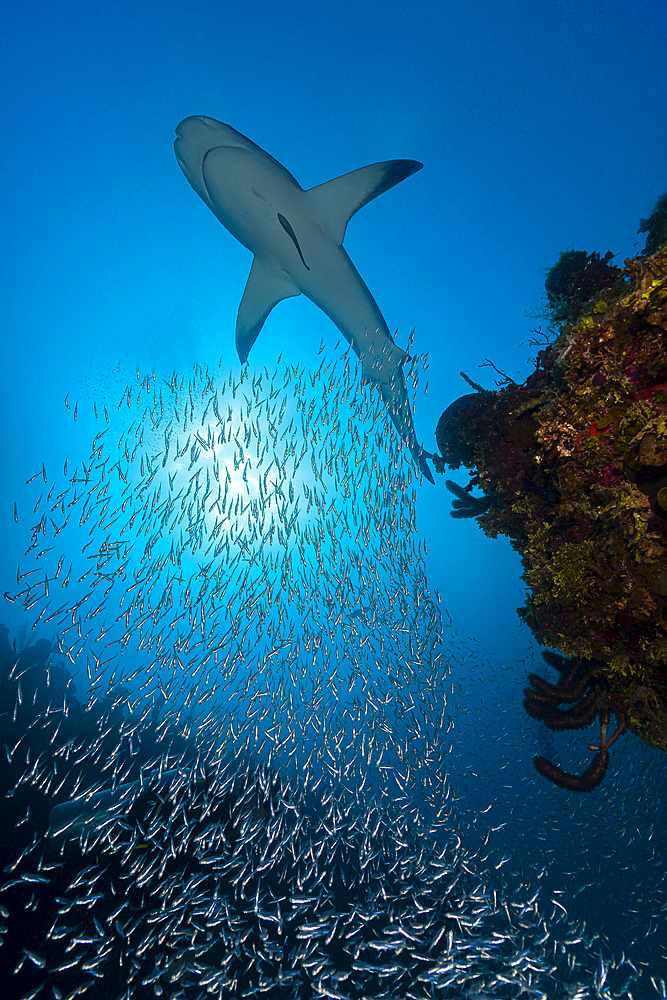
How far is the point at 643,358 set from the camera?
2875mm

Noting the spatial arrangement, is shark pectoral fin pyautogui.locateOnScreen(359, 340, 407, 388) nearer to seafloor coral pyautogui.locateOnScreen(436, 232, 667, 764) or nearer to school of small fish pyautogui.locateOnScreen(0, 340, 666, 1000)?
school of small fish pyautogui.locateOnScreen(0, 340, 666, 1000)

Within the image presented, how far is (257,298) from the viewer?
8.53 metres

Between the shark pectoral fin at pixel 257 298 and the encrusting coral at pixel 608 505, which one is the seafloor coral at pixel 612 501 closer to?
the encrusting coral at pixel 608 505

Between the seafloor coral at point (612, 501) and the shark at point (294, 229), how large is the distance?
4496mm

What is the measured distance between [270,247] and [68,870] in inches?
460

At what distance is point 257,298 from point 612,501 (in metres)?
8.03

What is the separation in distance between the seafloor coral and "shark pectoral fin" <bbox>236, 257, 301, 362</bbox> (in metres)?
6.37

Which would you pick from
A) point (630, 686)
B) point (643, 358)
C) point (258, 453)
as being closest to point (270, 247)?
point (258, 453)

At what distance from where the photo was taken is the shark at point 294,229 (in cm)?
593

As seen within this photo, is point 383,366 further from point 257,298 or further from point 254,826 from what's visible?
point 254,826

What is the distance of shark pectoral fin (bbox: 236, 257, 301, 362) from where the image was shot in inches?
325

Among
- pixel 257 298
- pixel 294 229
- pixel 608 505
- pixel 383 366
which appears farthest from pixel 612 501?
pixel 257 298

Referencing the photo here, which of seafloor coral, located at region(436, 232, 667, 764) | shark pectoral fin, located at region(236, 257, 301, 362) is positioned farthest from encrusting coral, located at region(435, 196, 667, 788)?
shark pectoral fin, located at region(236, 257, 301, 362)

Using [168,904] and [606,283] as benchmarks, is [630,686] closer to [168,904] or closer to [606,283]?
[606,283]
